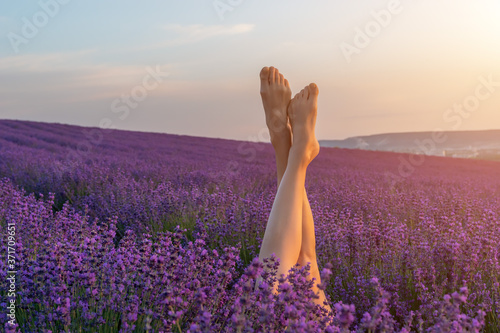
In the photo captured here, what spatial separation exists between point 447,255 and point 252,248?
4.34 feet

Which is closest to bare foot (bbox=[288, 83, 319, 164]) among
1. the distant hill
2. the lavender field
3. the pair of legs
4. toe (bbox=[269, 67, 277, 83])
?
the pair of legs

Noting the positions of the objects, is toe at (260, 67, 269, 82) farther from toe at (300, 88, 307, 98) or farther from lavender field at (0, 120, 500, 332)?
lavender field at (0, 120, 500, 332)

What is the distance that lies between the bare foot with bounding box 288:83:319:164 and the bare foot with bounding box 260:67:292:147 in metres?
0.07

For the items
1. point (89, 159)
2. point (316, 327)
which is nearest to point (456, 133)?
point (89, 159)

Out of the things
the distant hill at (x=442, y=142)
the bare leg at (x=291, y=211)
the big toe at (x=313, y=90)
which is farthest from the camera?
the distant hill at (x=442, y=142)

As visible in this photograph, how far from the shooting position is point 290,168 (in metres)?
2.26

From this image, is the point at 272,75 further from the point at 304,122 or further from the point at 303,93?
the point at 304,122

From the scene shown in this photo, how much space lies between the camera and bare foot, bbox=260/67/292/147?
9.20ft

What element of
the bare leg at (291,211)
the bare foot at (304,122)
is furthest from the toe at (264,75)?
the bare leg at (291,211)

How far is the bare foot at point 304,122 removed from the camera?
7.84 feet

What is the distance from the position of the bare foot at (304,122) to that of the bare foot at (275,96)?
70 millimetres

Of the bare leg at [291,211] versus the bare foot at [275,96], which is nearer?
the bare leg at [291,211]

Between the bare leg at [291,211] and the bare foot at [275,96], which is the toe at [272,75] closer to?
the bare foot at [275,96]

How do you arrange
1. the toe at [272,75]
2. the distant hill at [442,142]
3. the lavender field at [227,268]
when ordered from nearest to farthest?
the lavender field at [227,268] < the toe at [272,75] < the distant hill at [442,142]
